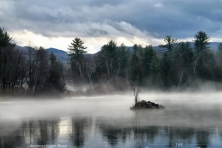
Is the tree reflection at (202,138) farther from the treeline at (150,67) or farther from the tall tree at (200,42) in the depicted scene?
the tall tree at (200,42)

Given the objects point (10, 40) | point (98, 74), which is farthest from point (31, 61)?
point (98, 74)

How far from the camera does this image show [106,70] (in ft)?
408

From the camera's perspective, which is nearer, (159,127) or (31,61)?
(159,127)

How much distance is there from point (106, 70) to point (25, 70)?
46.2 metres

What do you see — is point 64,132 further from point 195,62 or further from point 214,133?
point 195,62

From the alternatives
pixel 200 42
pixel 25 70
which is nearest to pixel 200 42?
pixel 200 42

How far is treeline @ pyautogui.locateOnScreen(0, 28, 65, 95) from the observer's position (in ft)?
260

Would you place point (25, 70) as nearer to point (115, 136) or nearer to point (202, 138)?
point (115, 136)

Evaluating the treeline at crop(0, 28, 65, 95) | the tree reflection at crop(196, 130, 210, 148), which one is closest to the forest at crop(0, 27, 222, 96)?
the treeline at crop(0, 28, 65, 95)

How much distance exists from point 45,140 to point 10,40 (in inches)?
2552

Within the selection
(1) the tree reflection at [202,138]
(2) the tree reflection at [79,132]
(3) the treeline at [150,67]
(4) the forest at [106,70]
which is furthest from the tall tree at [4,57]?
(1) the tree reflection at [202,138]

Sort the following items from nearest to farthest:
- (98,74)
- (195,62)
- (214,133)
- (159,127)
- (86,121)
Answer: (214,133) < (159,127) < (86,121) < (195,62) < (98,74)

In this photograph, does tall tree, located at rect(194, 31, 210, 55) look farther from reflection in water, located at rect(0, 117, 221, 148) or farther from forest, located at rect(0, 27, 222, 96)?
reflection in water, located at rect(0, 117, 221, 148)

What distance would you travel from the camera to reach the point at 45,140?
27.5m
